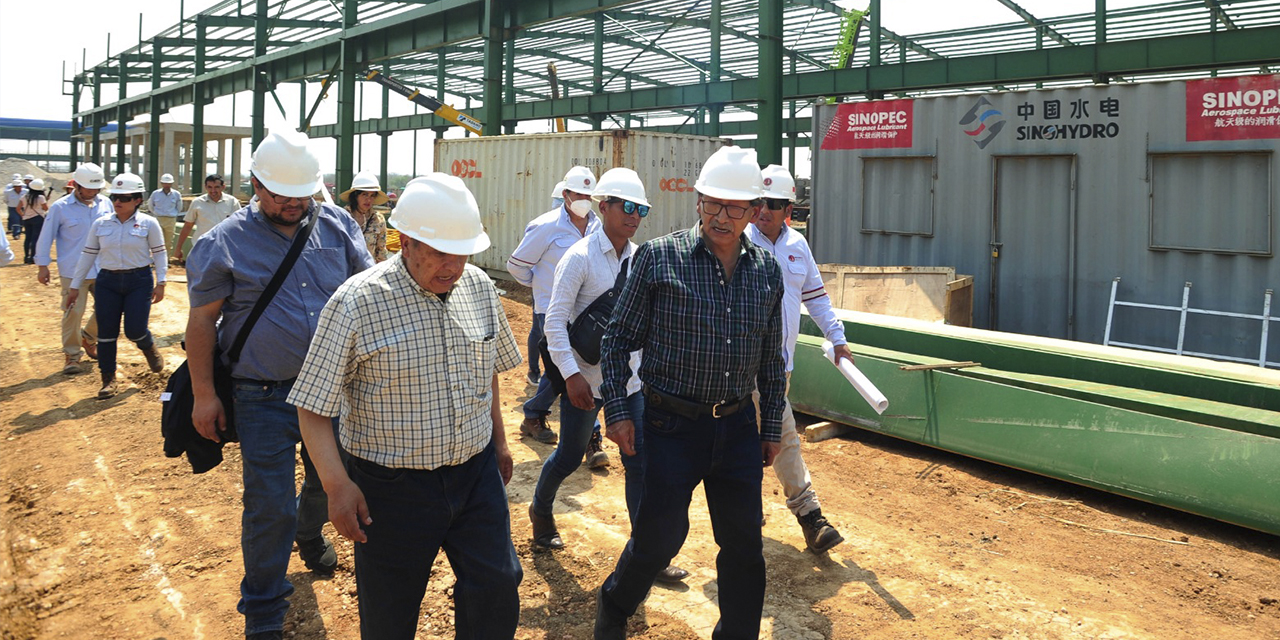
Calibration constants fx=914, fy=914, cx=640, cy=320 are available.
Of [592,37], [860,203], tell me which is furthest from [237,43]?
[860,203]

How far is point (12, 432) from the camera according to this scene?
7.48 metres

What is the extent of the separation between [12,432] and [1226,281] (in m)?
11.9

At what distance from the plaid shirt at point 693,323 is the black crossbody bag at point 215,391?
1294 mm

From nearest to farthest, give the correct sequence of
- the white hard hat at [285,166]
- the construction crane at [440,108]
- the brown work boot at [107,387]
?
the white hard hat at [285,166]
the brown work boot at [107,387]
the construction crane at [440,108]

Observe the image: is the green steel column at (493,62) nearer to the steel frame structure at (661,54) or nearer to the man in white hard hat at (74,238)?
the steel frame structure at (661,54)

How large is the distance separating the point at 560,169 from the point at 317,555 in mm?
11654

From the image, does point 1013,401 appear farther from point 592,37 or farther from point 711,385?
point 592,37

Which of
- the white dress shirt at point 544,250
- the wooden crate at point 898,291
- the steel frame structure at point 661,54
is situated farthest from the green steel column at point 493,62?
the white dress shirt at point 544,250

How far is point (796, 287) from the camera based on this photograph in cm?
467

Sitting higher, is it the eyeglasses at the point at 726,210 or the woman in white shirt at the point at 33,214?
the woman in white shirt at the point at 33,214

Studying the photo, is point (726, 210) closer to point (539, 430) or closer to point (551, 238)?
point (551, 238)

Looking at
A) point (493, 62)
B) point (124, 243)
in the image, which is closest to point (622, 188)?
point (124, 243)

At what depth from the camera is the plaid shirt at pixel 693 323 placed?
10.8 feet

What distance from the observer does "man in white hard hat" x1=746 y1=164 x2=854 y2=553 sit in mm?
4531
